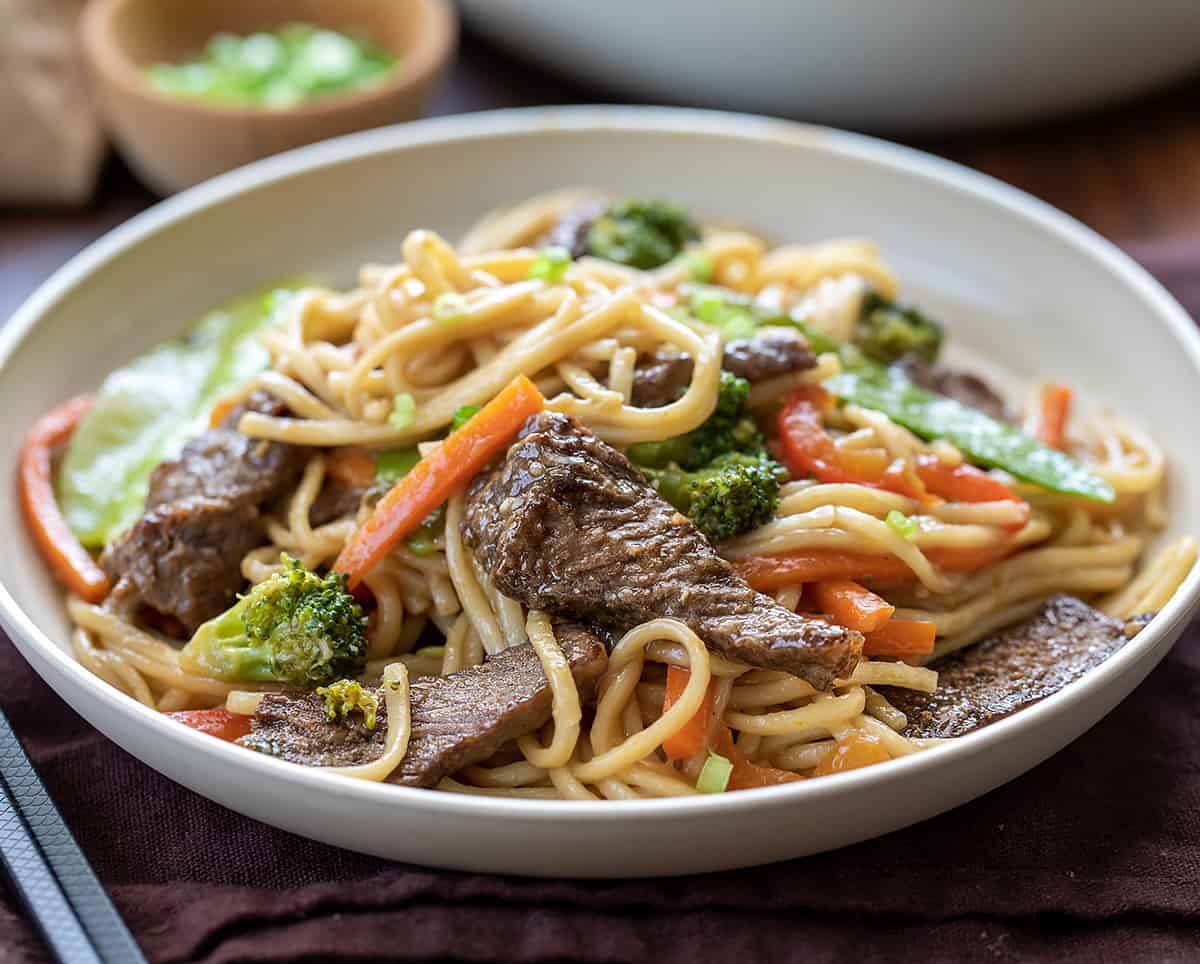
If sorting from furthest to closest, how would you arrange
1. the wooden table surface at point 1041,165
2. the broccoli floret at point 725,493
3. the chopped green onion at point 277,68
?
1. the chopped green onion at point 277,68
2. the wooden table surface at point 1041,165
3. the broccoli floret at point 725,493

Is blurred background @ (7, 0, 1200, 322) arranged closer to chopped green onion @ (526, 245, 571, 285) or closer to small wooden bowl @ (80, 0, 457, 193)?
small wooden bowl @ (80, 0, 457, 193)

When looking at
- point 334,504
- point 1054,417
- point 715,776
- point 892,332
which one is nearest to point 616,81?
point 892,332

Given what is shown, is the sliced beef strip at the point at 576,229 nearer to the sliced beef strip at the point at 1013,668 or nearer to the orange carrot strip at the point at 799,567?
the orange carrot strip at the point at 799,567

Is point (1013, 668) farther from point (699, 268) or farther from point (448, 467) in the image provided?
point (699, 268)

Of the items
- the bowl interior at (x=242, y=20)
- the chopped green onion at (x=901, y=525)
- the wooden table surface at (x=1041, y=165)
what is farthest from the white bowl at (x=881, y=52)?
the chopped green onion at (x=901, y=525)

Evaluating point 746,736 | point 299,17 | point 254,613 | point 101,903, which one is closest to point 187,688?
point 254,613
